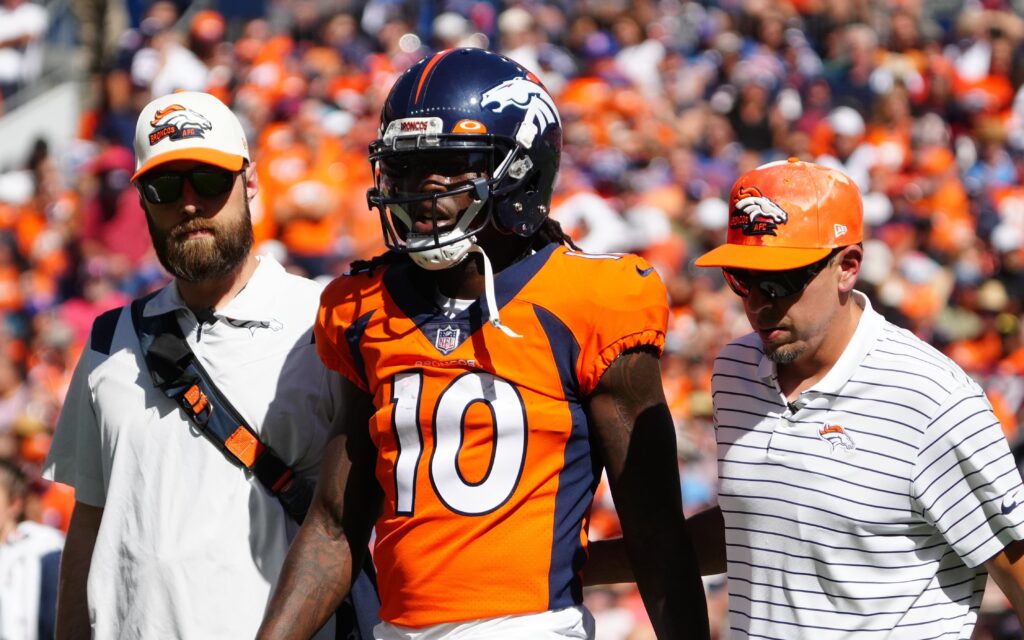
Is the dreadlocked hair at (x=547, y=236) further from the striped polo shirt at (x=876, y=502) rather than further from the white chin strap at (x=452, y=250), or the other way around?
the striped polo shirt at (x=876, y=502)

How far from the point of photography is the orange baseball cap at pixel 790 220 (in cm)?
321

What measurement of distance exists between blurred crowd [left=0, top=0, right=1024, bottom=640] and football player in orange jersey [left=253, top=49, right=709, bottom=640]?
16.3 feet

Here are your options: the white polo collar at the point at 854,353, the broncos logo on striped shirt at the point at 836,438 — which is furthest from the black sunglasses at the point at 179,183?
the broncos logo on striped shirt at the point at 836,438

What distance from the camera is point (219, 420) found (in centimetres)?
373

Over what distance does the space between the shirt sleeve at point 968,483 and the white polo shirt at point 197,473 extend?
4.78 feet

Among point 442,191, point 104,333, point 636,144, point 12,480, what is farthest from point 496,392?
point 636,144

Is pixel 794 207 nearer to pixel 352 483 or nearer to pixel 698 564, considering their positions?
pixel 698 564

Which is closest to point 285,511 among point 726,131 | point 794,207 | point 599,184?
point 794,207

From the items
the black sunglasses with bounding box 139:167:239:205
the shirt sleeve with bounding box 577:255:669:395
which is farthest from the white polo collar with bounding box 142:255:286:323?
the shirt sleeve with bounding box 577:255:669:395

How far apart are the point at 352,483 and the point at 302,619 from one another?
0.32 meters

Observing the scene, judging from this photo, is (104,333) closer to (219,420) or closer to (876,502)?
(219,420)

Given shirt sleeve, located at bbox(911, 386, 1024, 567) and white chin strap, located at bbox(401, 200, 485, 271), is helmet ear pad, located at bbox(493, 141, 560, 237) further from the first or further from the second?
shirt sleeve, located at bbox(911, 386, 1024, 567)

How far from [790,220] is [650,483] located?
637 millimetres

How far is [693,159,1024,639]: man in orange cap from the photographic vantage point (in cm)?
310
